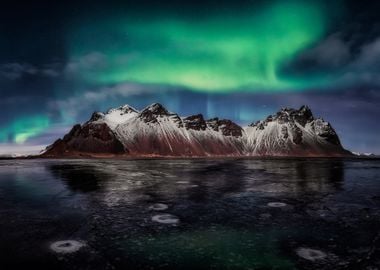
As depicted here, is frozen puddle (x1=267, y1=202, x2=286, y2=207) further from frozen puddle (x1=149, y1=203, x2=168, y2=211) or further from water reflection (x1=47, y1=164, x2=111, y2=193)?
water reflection (x1=47, y1=164, x2=111, y2=193)

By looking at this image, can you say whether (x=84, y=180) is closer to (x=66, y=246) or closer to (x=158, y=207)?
(x=158, y=207)

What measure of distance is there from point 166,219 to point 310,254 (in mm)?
6843

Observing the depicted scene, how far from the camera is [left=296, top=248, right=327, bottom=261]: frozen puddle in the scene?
32.5ft

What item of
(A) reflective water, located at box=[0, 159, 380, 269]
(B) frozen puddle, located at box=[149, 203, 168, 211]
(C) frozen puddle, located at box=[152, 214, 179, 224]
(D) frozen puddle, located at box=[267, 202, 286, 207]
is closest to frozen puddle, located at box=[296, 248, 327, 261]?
(A) reflective water, located at box=[0, 159, 380, 269]

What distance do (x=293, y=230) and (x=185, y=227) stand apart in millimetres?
4308

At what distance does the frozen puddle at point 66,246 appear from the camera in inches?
413

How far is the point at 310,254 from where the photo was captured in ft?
33.6

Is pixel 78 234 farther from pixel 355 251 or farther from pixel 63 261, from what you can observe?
pixel 355 251

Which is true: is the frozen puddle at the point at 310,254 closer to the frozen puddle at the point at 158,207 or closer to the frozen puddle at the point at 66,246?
A: the frozen puddle at the point at 66,246

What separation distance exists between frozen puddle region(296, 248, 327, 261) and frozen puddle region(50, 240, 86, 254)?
705 centimetres

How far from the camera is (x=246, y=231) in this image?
1298 centimetres

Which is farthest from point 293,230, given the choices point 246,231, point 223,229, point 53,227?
point 53,227

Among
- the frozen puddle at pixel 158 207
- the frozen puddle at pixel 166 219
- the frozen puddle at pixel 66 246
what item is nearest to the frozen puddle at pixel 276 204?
the frozen puddle at pixel 158 207

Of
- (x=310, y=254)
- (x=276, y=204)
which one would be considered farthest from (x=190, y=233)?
(x=276, y=204)
